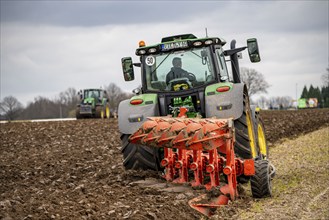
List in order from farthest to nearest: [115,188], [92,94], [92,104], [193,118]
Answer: [92,94], [92,104], [115,188], [193,118]

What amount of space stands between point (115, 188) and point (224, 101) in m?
2.02

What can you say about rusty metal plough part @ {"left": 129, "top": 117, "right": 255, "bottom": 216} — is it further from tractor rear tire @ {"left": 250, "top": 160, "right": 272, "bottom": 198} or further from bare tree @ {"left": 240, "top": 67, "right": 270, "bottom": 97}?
bare tree @ {"left": 240, "top": 67, "right": 270, "bottom": 97}

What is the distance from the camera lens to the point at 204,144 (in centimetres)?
606

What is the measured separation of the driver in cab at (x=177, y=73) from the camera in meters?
8.09

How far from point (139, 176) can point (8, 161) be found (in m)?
4.97

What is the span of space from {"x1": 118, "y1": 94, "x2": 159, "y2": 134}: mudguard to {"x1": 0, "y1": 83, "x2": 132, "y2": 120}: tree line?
179ft

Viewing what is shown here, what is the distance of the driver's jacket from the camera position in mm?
8094

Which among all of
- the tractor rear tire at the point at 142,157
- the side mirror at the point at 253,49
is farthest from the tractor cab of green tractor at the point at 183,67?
the tractor rear tire at the point at 142,157

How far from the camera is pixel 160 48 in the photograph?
822 centimetres

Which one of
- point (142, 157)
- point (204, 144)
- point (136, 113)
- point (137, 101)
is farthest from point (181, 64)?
point (204, 144)

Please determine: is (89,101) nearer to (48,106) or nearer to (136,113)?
(136,113)

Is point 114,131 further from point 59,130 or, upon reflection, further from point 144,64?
point 144,64

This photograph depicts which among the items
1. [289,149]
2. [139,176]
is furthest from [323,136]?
[139,176]

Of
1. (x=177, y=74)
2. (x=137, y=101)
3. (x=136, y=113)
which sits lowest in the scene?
(x=136, y=113)
